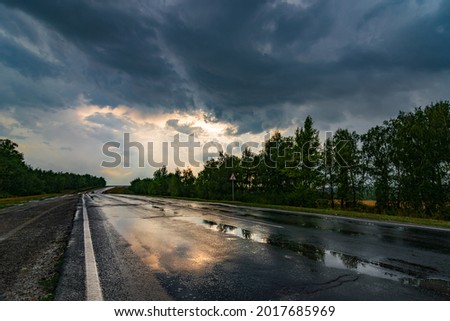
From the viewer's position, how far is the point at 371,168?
3209cm

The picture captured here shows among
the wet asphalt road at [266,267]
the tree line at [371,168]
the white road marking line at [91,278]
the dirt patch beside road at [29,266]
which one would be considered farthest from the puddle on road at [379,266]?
the tree line at [371,168]

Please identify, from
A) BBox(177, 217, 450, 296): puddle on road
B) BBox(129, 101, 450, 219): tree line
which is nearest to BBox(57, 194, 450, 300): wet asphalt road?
BBox(177, 217, 450, 296): puddle on road

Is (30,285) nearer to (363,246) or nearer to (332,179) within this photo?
(363,246)

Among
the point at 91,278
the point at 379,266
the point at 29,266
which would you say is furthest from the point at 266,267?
the point at 29,266

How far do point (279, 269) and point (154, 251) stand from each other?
3242 millimetres

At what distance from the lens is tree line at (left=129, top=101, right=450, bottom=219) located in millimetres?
23438

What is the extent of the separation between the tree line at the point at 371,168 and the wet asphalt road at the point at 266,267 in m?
15.9

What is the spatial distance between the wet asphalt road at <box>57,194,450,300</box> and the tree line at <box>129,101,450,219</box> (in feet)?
52.1

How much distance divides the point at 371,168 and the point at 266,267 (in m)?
31.8

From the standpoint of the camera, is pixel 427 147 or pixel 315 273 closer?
pixel 315 273

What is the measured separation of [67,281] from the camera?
14.5 ft

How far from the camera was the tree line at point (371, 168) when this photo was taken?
23438mm
